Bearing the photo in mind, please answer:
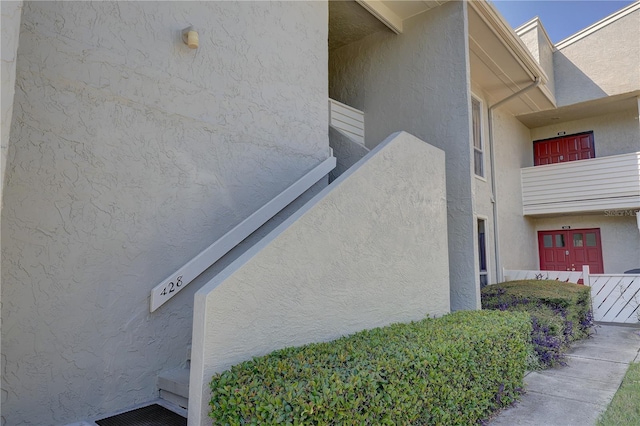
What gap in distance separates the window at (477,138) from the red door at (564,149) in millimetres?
4529

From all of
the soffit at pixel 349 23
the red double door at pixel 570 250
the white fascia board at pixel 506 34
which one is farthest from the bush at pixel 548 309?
the soffit at pixel 349 23

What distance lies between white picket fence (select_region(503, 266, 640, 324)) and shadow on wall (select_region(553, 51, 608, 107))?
516 cm

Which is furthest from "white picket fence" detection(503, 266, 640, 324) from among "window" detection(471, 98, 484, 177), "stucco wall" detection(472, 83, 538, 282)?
"window" detection(471, 98, 484, 177)

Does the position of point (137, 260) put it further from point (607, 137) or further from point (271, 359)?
point (607, 137)

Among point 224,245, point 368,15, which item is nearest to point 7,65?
point 224,245

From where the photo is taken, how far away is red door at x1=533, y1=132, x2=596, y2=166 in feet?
42.6

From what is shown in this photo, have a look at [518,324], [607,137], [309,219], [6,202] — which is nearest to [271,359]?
[309,219]

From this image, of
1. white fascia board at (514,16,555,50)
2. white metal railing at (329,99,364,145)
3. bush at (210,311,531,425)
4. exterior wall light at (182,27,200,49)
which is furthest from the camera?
white fascia board at (514,16,555,50)

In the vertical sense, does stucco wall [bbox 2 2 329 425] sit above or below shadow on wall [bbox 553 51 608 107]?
below

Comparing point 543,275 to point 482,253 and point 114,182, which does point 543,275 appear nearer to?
point 482,253

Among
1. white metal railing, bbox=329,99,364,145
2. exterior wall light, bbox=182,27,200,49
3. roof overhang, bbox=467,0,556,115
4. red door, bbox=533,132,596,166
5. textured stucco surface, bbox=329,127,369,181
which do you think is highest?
roof overhang, bbox=467,0,556,115

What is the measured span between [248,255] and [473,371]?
240 centimetres

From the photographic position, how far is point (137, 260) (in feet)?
13.1

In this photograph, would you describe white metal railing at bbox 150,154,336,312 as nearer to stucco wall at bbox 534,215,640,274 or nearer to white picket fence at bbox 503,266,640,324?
white picket fence at bbox 503,266,640,324
